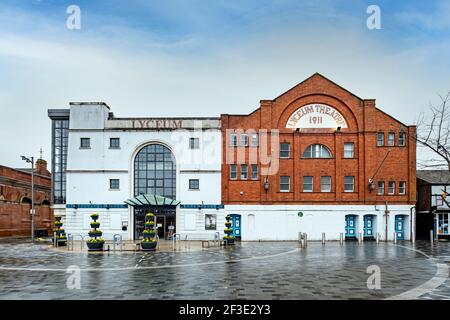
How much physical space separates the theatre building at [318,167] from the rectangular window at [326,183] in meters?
0.09

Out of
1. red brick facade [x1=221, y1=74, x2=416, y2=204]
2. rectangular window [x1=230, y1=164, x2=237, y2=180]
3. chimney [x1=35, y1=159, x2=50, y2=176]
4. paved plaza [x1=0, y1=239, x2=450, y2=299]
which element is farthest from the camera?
chimney [x1=35, y1=159, x2=50, y2=176]

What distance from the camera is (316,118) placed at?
39.5 m

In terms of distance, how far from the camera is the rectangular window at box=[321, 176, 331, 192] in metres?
39.1

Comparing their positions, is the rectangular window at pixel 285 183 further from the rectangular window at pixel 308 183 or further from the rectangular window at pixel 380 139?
the rectangular window at pixel 380 139

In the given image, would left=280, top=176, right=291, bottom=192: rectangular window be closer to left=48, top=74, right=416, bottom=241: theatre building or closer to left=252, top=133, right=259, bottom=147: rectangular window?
left=48, top=74, right=416, bottom=241: theatre building

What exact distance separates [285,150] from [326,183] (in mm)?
4725

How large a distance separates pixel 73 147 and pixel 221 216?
14.7 meters

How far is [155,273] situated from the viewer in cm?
1738

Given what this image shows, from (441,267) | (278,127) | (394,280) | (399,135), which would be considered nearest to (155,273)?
(394,280)

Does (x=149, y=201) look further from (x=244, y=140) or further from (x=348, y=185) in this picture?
(x=348, y=185)

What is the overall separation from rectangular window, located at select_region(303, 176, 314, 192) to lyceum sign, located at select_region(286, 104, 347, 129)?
4645 millimetres

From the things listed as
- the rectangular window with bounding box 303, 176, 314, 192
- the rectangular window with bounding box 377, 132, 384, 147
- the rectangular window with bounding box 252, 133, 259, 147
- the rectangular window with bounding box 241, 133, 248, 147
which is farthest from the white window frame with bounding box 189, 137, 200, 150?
the rectangular window with bounding box 377, 132, 384, 147
